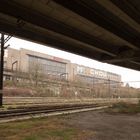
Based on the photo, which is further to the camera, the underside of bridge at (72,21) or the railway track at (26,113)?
the railway track at (26,113)

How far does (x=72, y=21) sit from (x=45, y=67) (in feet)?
316

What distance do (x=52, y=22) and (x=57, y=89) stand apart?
191 feet

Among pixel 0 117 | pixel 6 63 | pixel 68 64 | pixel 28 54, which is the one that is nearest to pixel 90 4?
pixel 0 117

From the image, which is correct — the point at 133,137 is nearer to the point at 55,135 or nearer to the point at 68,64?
the point at 55,135

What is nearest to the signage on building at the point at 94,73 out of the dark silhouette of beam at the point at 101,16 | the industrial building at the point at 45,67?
the industrial building at the point at 45,67

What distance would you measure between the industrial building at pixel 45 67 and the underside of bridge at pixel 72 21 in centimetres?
6062

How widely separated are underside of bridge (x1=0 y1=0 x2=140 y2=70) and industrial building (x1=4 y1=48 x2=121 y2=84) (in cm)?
6062

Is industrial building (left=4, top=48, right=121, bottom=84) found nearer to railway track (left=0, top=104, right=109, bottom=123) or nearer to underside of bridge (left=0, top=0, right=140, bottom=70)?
railway track (left=0, top=104, right=109, bottom=123)

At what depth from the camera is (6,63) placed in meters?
91.4

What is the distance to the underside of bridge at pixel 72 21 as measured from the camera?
35.4ft

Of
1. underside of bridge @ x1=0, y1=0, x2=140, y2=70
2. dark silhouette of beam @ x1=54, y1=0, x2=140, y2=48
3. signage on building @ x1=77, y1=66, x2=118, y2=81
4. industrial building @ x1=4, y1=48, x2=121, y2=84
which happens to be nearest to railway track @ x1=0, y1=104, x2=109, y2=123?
underside of bridge @ x1=0, y1=0, x2=140, y2=70

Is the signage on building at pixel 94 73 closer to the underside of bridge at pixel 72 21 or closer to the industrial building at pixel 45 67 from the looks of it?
the industrial building at pixel 45 67

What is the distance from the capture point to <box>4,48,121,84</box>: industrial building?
89.0 meters

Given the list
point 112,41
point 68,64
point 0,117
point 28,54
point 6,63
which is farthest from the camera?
point 68,64
